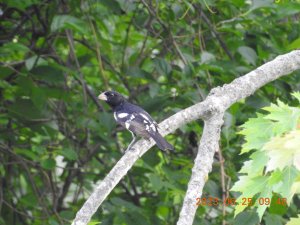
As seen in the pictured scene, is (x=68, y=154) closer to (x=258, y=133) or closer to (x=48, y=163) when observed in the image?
(x=48, y=163)

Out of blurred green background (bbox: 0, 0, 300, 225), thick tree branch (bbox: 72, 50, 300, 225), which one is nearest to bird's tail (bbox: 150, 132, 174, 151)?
thick tree branch (bbox: 72, 50, 300, 225)

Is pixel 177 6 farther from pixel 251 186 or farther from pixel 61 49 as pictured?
pixel 251 186

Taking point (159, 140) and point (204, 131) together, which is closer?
point (204, 131)

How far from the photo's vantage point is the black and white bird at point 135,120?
11.9ft

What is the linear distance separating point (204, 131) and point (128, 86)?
235cm

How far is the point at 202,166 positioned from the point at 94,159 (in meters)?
2.99

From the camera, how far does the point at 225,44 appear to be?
495cm

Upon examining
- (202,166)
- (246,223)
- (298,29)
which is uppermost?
(298,29)

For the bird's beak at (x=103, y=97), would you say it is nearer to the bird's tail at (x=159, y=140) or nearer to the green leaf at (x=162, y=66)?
the green leaf at (x=162, y=66)

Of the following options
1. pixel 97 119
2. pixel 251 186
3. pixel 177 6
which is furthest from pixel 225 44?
pixel 251 186

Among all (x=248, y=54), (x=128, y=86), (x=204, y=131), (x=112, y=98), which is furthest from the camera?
(x=128, y=86)

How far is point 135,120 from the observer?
414 cm

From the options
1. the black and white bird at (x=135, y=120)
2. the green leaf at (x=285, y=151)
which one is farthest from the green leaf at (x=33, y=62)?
the green leaf at (x=285, y=151)

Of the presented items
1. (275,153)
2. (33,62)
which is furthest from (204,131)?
(33,62)
